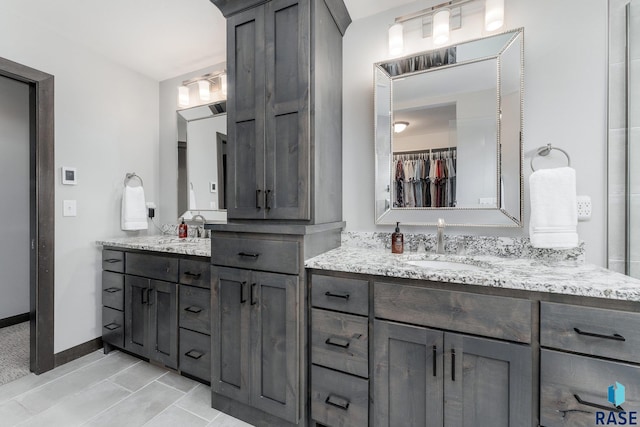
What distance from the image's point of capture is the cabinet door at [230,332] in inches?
59.4

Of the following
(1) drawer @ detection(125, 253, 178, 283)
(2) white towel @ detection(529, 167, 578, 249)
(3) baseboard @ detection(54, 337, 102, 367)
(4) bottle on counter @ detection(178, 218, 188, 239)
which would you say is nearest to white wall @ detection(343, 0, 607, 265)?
(2) white towel @ detection(529, 167, 578, 249)

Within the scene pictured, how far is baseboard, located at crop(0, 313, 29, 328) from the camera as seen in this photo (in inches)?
108

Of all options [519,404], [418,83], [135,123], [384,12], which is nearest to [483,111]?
[418,83]

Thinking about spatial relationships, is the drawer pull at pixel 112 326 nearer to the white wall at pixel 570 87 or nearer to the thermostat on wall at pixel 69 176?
the thermostat on wall at pixel 69 176

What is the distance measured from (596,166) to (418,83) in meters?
1.04

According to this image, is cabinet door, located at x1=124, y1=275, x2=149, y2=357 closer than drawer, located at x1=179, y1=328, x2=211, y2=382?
No

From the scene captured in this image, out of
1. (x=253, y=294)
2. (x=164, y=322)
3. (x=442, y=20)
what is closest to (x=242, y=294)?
(x=253, y=294)

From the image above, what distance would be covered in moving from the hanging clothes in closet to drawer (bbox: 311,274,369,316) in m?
0.73

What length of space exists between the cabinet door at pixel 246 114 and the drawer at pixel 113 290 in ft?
4.14

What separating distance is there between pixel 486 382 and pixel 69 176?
9.83ft

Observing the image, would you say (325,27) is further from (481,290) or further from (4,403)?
(4,403)

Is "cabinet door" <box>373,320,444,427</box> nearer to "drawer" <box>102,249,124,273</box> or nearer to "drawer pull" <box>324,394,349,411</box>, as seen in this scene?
"drawer pull" <box>324,394,349,411</box>

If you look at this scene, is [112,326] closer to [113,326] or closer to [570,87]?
[113,326]

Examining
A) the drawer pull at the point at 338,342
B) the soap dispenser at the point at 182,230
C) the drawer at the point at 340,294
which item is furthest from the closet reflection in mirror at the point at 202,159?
the drawer pull at the point at 338,342
